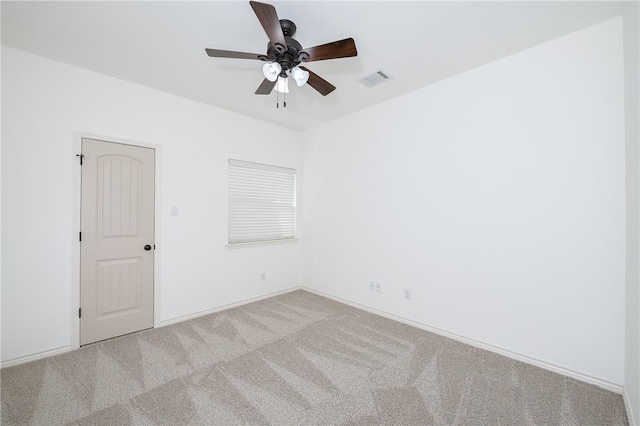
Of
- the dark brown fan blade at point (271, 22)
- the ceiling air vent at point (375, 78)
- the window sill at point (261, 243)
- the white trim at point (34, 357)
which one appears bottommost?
the white trim at point (34, 357)

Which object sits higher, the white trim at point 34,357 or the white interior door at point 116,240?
the white interior door at point 116,240

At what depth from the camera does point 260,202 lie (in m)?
4.16

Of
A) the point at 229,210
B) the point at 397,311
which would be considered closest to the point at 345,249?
the point at 397,311

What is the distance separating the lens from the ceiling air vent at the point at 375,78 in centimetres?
275

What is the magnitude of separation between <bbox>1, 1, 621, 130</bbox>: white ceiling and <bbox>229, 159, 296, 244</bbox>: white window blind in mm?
1357

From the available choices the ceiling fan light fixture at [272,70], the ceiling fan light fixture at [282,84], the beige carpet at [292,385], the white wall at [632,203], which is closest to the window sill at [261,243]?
the beige carpet at [292,385]

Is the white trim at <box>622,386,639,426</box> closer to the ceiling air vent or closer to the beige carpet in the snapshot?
the beige carpet

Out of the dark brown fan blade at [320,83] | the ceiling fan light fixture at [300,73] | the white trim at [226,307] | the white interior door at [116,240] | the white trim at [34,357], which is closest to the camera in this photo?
the ceiling fan light fixture at [300,73]

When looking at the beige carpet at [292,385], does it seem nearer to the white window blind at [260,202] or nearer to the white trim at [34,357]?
the white trim at [34,357]

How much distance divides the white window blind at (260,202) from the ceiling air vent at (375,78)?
1988 millimetres

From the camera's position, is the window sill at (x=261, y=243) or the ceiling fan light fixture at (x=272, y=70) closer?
the ceiling fan light fixture at (x=272, y=70)

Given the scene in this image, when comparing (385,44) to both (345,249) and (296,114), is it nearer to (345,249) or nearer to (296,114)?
(296,114)

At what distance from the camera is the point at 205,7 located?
1.90 metres

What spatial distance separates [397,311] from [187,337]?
246 cm
